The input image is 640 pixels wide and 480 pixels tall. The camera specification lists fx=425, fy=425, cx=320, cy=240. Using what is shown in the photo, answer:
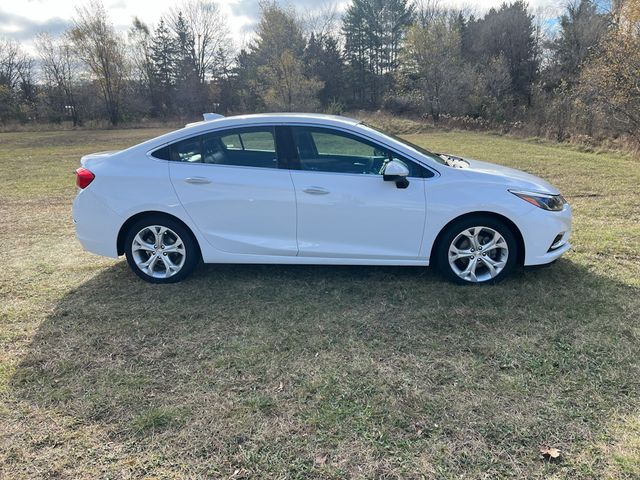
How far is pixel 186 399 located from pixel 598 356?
2.77 m

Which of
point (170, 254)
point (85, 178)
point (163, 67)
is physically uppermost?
point (163, 67)

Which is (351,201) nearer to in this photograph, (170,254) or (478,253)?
(478,253)

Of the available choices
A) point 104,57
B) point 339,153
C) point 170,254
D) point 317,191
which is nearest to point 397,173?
point 339,153

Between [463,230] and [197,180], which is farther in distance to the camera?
[197,180]

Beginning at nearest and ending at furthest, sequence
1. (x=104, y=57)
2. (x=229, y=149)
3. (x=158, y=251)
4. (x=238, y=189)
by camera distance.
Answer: (x=238, y=189) → (x=229, y=149) → (x=158, y=251) → (x=104, y=57)

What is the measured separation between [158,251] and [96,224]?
645 millimetres

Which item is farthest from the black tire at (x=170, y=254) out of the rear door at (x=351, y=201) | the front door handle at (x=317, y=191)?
the front door handle at (x=317, y=191)

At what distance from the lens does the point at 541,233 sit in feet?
12.6

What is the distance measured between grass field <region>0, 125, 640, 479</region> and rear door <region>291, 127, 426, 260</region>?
0.41m

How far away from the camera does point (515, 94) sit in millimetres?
35594

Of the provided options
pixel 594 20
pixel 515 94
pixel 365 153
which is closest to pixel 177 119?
pixel 515 94

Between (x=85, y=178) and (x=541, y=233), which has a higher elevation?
(x=85, y=178)

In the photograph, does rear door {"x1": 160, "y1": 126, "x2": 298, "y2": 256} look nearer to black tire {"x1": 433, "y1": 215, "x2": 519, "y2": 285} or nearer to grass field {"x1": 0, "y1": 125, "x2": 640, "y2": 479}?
grass field {"x1": 0, "y1": 125, "x2": 640, "y2": 479}

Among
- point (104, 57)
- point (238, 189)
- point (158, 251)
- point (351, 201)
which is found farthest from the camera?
point (104, 57)
